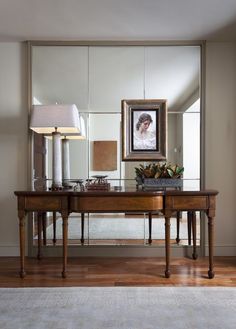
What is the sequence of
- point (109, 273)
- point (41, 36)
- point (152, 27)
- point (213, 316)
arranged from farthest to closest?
point (41, 36) → point (152, 27) → point (109, 273) → point (213, 316)

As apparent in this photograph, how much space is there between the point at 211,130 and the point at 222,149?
0.23 metres

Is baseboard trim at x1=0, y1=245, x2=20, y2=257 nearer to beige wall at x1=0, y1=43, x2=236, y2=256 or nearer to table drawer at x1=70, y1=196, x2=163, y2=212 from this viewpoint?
beige wall at x1=0, y1=43, x2=236, y2=256

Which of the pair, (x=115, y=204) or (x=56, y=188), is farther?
→ (x=56, y=188)

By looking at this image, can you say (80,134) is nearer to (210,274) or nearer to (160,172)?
(160,172)

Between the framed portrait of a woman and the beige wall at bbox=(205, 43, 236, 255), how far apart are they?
0.49m

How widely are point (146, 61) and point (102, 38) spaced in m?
0.51

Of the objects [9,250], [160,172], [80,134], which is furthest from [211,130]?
[9,250]

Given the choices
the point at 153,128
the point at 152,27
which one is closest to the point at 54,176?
the point at 153,128

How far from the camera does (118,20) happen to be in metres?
3.12

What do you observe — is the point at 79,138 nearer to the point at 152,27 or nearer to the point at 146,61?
the point at 146,61

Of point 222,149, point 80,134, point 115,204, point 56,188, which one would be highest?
point 80,134

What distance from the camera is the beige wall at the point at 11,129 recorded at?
365cm

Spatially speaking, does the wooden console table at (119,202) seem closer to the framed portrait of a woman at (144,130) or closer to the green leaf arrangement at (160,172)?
the green leaf arrangement at (160,172)

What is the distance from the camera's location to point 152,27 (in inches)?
129
